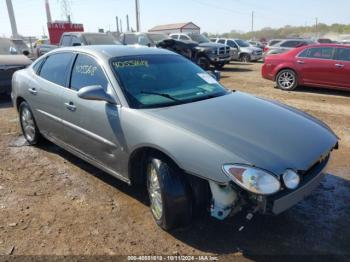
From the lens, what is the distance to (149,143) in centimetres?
292

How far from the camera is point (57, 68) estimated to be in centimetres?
440

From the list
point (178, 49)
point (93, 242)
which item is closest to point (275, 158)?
point (93, 242)

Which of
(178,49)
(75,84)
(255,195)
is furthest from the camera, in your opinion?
(178,49)

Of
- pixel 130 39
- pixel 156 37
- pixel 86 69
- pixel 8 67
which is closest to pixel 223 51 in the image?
pixel 156 37

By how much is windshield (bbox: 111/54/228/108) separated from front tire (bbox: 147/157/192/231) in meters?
0.67

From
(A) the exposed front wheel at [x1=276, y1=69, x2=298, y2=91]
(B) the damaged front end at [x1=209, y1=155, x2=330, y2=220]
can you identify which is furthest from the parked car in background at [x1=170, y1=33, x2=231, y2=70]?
(B) the damaged front end at [x1=209, y1=155, x2=330, y2=220]

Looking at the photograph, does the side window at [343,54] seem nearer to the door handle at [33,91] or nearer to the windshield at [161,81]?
the windshield at [161,81]

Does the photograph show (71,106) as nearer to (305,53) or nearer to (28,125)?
(28,125)

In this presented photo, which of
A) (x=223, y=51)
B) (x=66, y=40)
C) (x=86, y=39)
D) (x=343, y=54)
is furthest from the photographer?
(x=223, y=51)

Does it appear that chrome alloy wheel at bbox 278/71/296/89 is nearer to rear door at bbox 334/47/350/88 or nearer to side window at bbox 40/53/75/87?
rear door at bbox 334/47/350/88

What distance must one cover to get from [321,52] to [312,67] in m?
0.48

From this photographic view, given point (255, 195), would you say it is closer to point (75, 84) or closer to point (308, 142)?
point (308, 142)

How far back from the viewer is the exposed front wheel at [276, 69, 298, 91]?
10242 millimetres

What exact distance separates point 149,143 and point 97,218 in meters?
1.05
